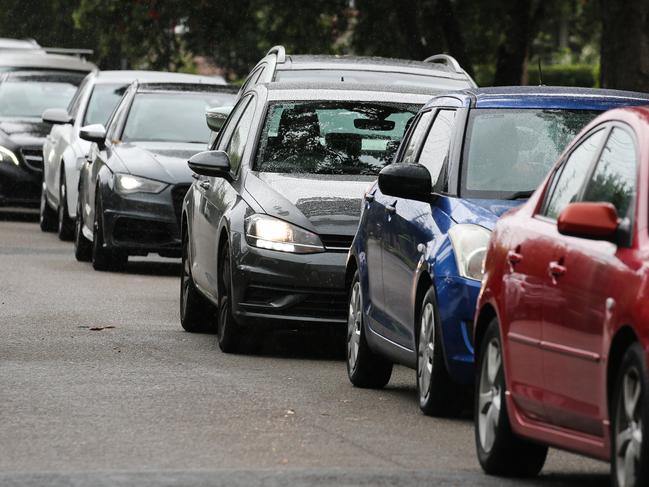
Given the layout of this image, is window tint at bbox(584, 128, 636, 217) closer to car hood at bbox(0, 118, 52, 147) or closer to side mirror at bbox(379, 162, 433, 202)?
side mirror at bbox(379, 162, 433, 202)

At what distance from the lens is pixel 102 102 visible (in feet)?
75.4

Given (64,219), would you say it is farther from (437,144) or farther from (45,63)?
(437,144)

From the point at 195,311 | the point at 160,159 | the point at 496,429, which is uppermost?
the point at 496,429

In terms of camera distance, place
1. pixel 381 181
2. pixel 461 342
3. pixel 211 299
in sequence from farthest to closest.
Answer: pixel 211 299 → pixel 381 181 → pixel 461 342

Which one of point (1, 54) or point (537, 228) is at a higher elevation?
point (537, 228)

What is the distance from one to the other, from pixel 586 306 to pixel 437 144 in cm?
380

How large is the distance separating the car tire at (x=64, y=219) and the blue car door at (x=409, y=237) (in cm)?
1238

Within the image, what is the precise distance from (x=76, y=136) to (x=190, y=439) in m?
14.2

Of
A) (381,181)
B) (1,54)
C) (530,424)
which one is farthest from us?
(1,54)

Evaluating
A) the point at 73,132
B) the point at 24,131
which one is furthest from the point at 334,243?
the point at 24,131

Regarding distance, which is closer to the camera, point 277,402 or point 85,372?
point 277,402

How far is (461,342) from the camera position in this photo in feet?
29.6

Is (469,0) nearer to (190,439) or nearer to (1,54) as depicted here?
(1,54)

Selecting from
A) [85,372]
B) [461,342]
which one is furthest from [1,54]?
[461,342]
